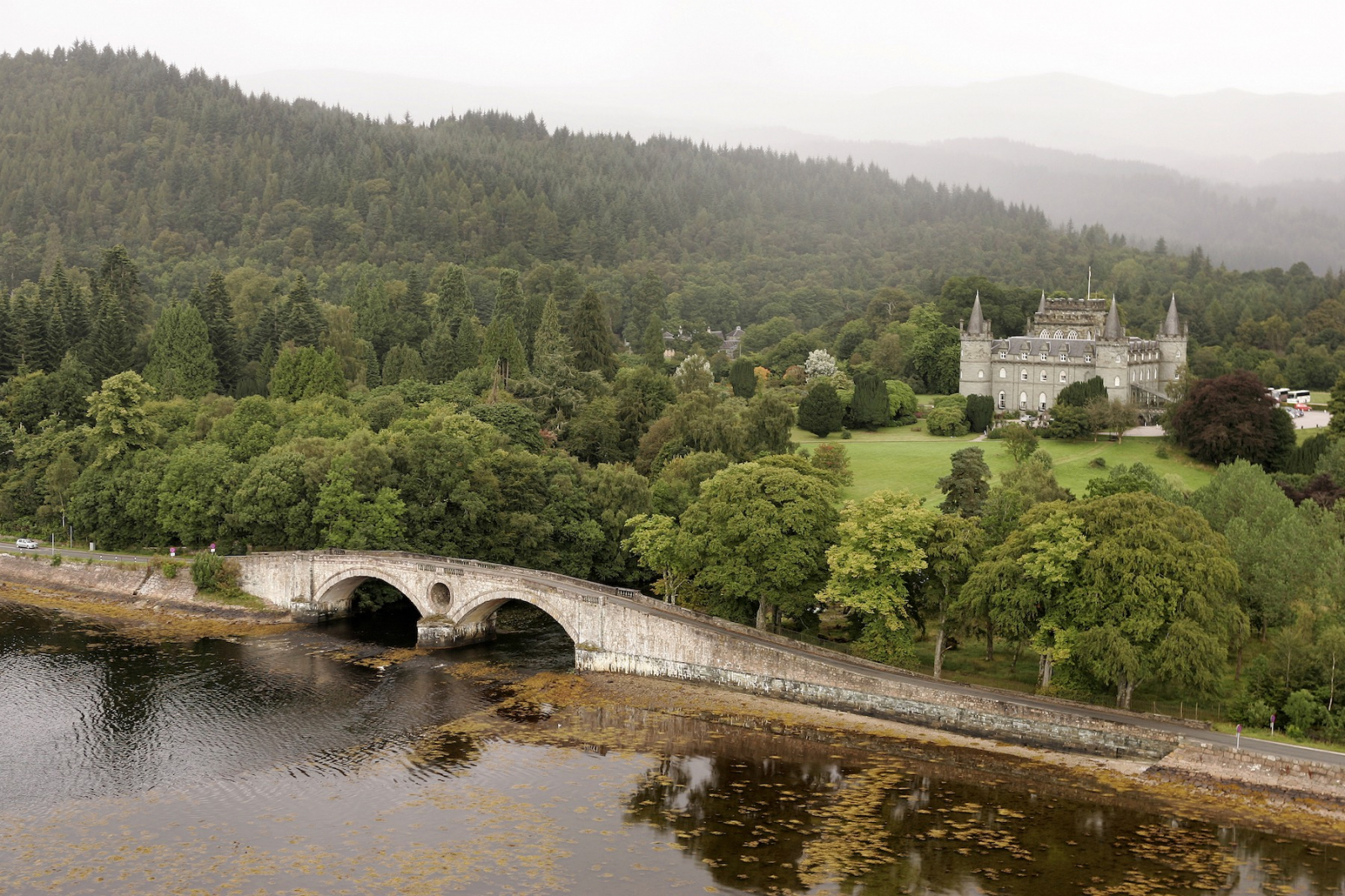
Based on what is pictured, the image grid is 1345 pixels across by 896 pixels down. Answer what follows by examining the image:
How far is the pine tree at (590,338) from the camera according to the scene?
106 meters

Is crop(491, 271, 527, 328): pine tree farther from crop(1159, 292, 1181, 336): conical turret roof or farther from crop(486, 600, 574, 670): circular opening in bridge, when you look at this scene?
crop(1159, 292, 1181, 336): conical turret roof

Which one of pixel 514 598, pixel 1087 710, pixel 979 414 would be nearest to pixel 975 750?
pixel 1087 710

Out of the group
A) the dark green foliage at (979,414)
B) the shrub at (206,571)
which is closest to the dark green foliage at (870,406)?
the dark green foliage at (979,414)

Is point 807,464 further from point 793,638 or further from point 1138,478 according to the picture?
point 1138,478

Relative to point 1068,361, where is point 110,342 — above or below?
above

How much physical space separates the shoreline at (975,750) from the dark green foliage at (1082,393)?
54537 millimetres

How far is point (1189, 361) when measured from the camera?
119 m

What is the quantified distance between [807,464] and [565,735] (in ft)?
64.5

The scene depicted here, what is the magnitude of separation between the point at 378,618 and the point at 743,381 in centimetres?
5539

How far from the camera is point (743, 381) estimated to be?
11644 cm

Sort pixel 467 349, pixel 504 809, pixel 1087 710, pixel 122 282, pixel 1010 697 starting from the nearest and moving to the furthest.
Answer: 1. pixel 504 809
2. pixel 1087 710
3. pixel 1010 697
4. pixel 467 349
5. pixel 122 282

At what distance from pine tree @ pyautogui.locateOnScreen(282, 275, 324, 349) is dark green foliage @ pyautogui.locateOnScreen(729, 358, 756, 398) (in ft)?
128

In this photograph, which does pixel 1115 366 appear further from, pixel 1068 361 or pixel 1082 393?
pixel 1082 393

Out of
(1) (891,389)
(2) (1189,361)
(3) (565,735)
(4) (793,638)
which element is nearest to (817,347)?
(1) (891,389)
